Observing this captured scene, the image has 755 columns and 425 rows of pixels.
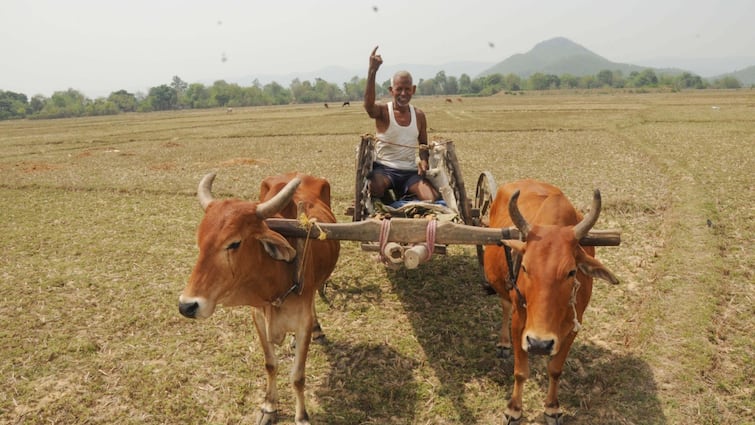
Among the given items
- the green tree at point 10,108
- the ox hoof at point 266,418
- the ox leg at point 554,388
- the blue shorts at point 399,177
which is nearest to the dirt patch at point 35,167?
the blue shorts at point 399,177

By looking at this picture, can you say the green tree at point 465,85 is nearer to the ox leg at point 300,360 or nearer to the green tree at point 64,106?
the green tree at point 64,106

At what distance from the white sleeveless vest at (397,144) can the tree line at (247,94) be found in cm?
10451

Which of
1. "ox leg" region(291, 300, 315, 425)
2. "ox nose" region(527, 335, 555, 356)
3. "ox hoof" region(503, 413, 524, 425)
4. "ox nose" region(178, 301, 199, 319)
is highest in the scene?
"ox nose" region(178, 301, 199, 319)

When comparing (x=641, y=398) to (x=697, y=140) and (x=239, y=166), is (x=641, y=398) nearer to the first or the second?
(x=239, y=166)

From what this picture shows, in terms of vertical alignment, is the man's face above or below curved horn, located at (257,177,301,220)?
above

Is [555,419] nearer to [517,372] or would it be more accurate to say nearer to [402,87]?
[517,372]

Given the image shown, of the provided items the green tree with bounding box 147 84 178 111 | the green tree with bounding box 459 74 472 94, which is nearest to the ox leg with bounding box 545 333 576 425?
the green tree with bounding box 147 84 178 111

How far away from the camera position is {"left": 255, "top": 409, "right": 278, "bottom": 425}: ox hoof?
409 centimetres

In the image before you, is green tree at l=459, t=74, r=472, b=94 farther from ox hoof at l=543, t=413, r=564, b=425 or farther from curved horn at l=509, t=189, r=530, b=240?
curved horn at l=509, t=189, r=530, b=240

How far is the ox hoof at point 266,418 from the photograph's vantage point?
409cm

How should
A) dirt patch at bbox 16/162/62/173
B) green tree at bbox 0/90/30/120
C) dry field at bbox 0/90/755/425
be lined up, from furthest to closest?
green tree at bbox 0/90/30/120
dirt patch at bbox 16/162/62/173
dry field at bbox 0/90/755/425

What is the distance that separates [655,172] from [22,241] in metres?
15.7

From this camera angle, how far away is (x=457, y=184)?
5961mm

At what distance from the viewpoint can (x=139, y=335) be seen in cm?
555
